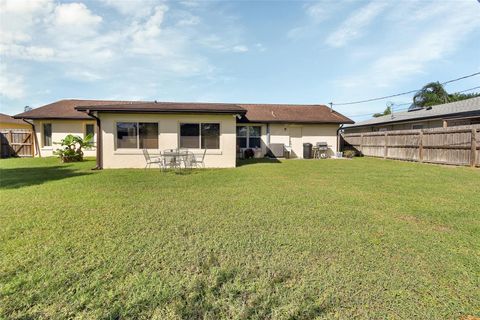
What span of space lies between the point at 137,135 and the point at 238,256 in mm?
10353

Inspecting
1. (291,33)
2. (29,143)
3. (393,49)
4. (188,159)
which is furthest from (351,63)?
(29,143)

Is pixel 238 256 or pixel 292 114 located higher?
pixel 292 114

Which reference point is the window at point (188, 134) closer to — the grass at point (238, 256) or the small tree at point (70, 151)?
the grass at point (238, 256)

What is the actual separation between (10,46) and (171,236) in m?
14.8

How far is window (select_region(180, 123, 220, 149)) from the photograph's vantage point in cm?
1234

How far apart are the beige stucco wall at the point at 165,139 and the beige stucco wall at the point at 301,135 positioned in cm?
716

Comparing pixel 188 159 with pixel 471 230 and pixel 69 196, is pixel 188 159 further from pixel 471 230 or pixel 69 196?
pixel 471 230

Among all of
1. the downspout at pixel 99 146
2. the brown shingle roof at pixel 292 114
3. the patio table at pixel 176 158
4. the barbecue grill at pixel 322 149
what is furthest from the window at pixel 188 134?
the barbecue grill at pixel 322 149

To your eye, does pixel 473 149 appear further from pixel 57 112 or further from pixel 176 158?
pixel 57 112

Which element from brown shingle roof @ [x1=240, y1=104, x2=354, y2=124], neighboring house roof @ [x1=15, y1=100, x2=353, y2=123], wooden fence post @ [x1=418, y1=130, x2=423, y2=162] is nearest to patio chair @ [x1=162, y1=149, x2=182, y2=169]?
neighboring house roof @ [x1=15, y1=100, x2=353, y2=123]

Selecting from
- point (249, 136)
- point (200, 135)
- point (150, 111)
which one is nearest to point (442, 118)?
point (249, 136)

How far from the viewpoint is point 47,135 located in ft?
57.8

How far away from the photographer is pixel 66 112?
18.0m

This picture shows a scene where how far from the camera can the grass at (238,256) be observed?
2.37m
